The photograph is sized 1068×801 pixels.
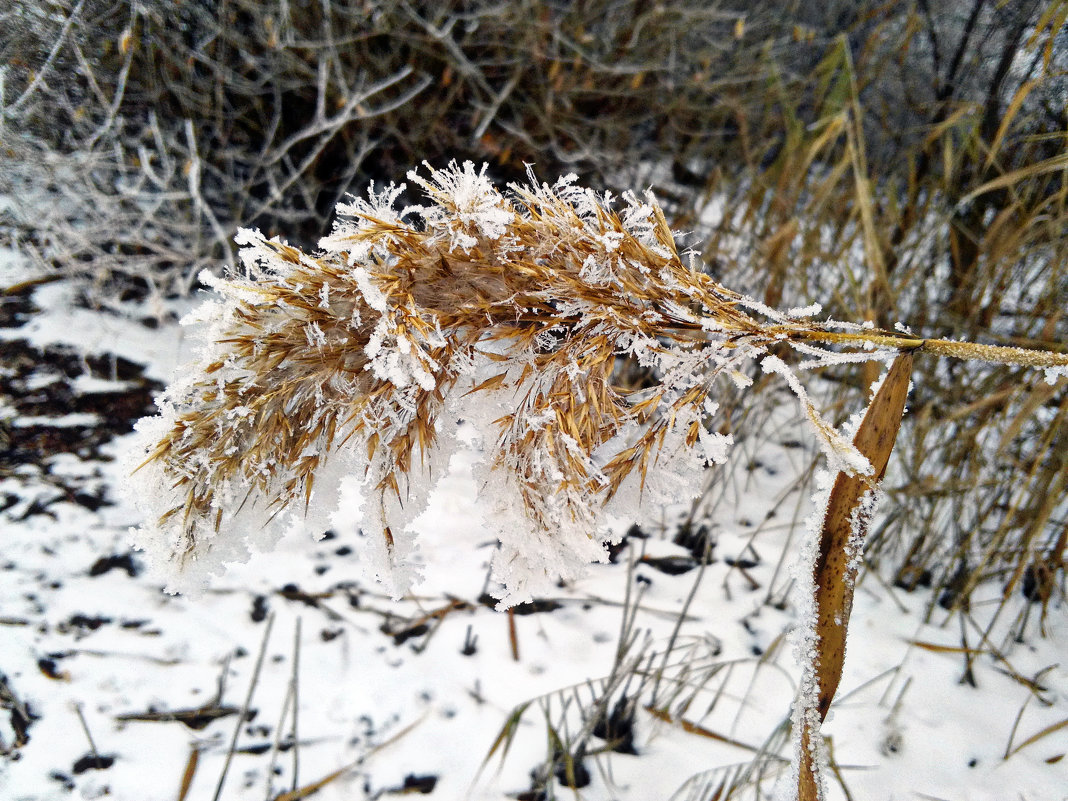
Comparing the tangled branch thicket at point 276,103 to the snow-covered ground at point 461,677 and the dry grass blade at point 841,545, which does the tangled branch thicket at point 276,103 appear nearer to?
the snow-covered ground at point 461,677

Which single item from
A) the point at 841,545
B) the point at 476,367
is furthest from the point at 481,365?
the point at 841,545

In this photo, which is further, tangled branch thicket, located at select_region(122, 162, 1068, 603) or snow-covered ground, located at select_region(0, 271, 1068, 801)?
snow-covered ground, located at select_region(0, 271, 1068, 801)

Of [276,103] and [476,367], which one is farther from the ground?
[276,103]

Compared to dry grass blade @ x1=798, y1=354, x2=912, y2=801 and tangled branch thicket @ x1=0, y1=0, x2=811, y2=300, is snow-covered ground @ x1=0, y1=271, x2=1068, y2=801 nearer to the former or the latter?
dry grass blade @ x1=798, y1=354, x2=912, y2=801

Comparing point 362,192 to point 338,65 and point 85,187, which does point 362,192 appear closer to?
point 338,65

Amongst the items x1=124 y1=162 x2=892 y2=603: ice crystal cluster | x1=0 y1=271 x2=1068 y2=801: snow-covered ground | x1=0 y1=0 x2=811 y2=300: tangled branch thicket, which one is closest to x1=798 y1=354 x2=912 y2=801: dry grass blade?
x1=124 y1=162 x2=892 y2=603: ice crystal cluster

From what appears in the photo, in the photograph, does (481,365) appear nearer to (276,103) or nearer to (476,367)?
(476,367)

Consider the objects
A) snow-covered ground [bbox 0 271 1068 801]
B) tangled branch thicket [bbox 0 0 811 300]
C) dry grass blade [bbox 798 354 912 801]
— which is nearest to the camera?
dry grass blade [bbox 798 354 912 801]
